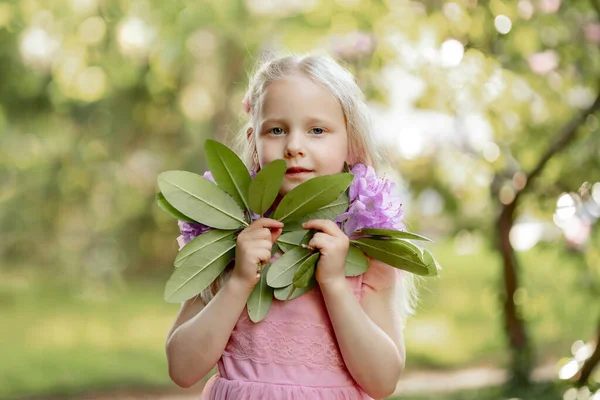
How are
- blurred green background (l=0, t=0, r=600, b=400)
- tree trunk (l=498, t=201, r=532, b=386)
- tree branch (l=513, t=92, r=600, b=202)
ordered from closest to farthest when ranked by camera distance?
tree branch (l=513, t=92, r=600, b=202), blurred green background (l=0, t=0, r=600, b=400), tree trunk (l=498, t=201, r=532, b=386)

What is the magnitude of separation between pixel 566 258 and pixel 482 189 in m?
0.69

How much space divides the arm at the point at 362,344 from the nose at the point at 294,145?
0.24 meters

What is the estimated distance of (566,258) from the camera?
3758mm

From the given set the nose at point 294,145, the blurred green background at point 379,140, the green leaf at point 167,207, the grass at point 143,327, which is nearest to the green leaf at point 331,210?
the nose at point 294,145

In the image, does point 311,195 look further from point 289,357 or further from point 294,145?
point 289,357

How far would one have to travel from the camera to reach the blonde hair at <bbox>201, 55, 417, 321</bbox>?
1455 mm

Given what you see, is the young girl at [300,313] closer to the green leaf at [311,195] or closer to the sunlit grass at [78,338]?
the green leaf at [311,195]

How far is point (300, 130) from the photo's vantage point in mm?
1395

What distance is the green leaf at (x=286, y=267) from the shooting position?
133 cm

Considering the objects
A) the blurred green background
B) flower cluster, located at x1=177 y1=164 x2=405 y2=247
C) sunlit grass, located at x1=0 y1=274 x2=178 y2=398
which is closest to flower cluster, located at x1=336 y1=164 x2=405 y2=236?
flower cluster, located at x1=177 y1=164 x2=405 y2=247

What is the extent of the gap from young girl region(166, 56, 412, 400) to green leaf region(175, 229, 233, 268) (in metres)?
0.05

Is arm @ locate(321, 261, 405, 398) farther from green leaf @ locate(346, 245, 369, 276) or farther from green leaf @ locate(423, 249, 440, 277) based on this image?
green leaf @ locate(423, 249, 440, 277)

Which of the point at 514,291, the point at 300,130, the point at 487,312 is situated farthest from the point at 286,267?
the point at 487,312

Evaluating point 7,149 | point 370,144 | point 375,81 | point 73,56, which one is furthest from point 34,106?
point 370,144
